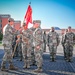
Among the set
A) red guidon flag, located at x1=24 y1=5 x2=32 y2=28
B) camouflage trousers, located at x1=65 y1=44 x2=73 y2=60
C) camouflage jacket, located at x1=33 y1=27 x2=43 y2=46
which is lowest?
camouflage trousers, located at x1=65 y1=44 x2=73 y2=60

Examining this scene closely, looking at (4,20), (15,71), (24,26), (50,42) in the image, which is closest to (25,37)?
(24,26)

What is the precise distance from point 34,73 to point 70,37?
5204mm

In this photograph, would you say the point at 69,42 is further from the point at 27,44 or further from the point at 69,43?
the point at 27,44

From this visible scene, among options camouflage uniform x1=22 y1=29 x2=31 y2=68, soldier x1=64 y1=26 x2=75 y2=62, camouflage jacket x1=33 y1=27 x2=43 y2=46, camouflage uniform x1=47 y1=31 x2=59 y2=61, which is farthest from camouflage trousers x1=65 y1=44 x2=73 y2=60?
camouflage jacket x1=33 y1=27 x2=43 y2=46

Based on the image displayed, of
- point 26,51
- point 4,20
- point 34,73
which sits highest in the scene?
point 4,20

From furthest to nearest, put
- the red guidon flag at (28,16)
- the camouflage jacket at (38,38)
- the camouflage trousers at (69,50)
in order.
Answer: the camouflage trousers at (69,50), the red guidon flag at (28,16), the camouflage jacket at (38,38)

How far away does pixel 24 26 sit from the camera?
10.1 meters

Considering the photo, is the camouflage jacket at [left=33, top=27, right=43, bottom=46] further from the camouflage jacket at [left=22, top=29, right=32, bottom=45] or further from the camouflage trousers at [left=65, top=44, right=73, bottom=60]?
the camouflage trousers at [left=65, top=44, right=73, bottom=60]

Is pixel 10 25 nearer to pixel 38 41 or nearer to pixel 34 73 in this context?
pixel 38 41

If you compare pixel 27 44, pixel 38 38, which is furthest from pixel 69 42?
pixel 38 38

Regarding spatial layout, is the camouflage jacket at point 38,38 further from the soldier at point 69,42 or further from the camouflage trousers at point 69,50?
the camouflage trousers at point 69,50

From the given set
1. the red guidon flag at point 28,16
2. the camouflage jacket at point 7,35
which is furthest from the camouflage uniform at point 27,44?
the red guidon flag at point 28,16

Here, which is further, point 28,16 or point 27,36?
point 28,16

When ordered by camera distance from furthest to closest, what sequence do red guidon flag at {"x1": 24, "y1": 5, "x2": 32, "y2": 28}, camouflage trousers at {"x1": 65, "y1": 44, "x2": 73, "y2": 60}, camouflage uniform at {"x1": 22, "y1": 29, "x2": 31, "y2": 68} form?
camouflage trousers at {"x1": 65, "y1": 44, "x2": 73, "y2": 60}
red guidon flag at {"x1": 24, "y1": 5, "x2": 32, "y2": 28}
camouflage uniform at {"x1": 22, "y1": 29, "x2": 31, "y2": 68}
